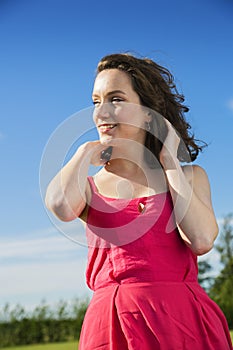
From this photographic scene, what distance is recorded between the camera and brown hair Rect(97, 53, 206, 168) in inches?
78.0

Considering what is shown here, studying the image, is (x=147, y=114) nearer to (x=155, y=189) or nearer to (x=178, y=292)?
(x=155, y=189)

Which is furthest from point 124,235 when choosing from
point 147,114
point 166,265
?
point 147,114

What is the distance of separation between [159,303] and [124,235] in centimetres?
23

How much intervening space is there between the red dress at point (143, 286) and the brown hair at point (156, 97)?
0.78 ft

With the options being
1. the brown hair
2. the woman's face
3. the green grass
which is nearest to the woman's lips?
the woman's face

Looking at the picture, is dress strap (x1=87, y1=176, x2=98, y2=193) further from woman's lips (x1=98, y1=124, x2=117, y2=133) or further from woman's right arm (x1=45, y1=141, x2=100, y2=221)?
woman's lips (x1=98, y1=124, x2=117, y2=133)

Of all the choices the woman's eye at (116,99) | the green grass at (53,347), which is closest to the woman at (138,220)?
the woman's eye at (116,99)

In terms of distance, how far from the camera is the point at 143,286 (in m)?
1.74

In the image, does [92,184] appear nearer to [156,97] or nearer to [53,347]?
[156,97]

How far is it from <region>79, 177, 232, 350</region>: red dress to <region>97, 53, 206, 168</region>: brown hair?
238mm

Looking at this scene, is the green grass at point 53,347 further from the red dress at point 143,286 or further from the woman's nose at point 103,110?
the woman's nose at point 103,110

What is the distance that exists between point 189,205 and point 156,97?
434mm

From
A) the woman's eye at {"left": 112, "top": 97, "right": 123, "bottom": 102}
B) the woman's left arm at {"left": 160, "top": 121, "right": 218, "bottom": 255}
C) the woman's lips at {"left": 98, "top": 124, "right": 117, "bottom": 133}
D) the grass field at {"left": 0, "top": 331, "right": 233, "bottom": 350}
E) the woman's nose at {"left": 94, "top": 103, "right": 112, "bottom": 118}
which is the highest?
the woman's eye at {"left": 112, "top": 97, "right": 123, "bottom": 102}

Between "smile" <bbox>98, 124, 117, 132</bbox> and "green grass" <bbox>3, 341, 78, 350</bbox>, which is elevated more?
"smile" <bbox>98, 124, 117, 132</bbox>
